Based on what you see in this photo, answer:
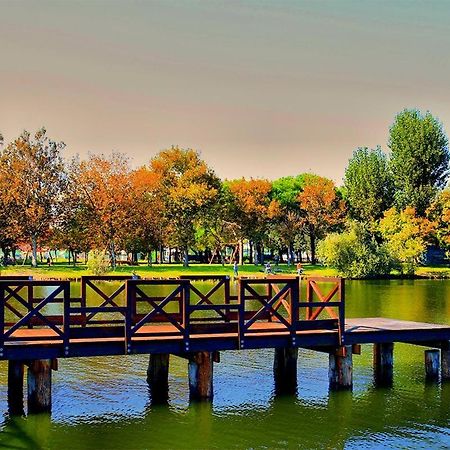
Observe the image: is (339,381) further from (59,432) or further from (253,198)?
(253,198)

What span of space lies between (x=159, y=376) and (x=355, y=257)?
69.5m

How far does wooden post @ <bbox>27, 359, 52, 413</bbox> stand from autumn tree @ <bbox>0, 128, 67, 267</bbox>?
74185 mm

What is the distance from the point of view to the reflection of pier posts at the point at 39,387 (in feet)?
66.8

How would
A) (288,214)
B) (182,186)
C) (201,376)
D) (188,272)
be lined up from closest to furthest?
(201,376)
(188,272)
(182,186)
(288,214)

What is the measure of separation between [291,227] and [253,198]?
857cm

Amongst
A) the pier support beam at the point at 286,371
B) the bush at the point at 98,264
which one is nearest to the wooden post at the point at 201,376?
the pier support beam at the point at 286,371

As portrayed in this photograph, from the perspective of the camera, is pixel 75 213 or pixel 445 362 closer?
pixel 445 362

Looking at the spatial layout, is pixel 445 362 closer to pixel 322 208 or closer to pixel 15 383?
pixel 15 383

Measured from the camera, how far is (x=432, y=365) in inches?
1012

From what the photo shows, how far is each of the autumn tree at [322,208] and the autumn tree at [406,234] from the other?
1134 cm

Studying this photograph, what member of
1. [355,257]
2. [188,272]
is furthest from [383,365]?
[355,257]

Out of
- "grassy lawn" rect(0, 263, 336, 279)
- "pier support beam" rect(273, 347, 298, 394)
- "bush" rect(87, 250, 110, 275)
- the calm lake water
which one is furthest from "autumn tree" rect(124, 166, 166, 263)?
"pier support beam" rect(273, 347, 298, 394)

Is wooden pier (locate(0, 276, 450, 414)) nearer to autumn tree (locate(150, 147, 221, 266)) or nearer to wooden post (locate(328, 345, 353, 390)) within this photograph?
wooden post (locate(328, 345, 353, 390))

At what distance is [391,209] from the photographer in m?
104
